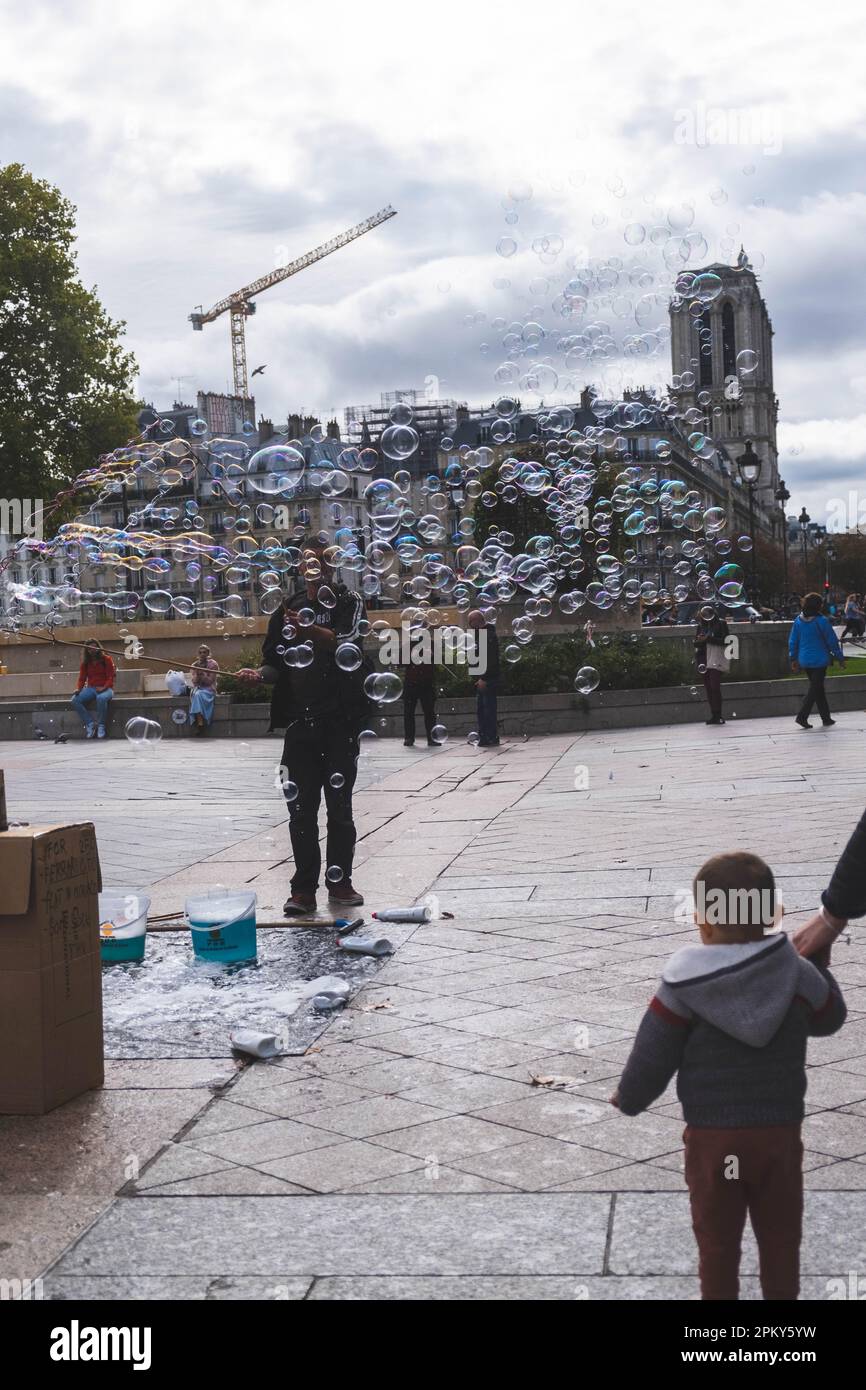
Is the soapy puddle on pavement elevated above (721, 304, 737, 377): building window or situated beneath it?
situated beneath

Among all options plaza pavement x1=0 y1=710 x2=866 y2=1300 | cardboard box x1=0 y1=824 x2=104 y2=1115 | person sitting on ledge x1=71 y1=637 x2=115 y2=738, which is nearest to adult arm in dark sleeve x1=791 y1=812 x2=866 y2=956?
plaza pavement x1=0 y1=710 x2=866 y2=1300

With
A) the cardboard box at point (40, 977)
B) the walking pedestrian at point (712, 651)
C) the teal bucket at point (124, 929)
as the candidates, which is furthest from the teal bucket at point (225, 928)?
the walking pedestrian at point (712, 651)

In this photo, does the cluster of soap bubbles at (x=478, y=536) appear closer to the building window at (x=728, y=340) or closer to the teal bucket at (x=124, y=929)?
the teal bucket at (x=124, y=929)

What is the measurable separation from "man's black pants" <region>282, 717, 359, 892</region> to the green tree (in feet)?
102

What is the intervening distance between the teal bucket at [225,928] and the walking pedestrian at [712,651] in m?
12.0

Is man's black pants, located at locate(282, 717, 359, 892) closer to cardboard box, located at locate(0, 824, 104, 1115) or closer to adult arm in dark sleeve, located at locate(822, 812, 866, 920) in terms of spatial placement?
cardboard box, located at locate(0, 824, 104, 1115)

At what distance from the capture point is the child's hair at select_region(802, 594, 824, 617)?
16.3 meters

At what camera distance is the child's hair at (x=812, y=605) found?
16.3 metres

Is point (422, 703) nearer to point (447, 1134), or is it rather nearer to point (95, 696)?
point (95, 696)

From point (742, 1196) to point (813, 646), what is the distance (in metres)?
14.6

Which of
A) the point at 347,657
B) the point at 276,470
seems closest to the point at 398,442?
the point at 276,470
